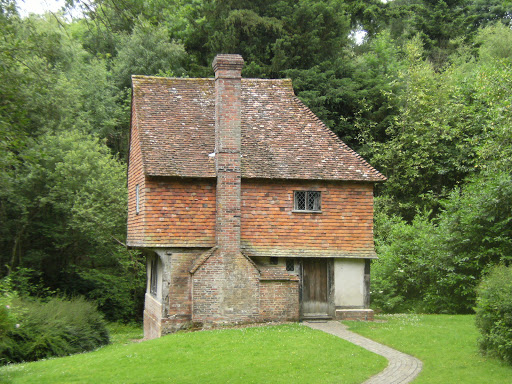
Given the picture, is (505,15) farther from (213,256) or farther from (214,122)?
(213,256)

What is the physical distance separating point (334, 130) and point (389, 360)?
22.4m

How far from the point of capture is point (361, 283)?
68.3 feet

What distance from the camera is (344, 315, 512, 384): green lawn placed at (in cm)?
1225

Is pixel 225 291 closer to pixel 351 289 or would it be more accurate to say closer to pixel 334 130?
pixel 351 289

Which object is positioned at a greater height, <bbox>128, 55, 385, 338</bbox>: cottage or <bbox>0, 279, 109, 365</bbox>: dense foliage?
<bbox>128, 55, 385, 338</bbox>: cottage

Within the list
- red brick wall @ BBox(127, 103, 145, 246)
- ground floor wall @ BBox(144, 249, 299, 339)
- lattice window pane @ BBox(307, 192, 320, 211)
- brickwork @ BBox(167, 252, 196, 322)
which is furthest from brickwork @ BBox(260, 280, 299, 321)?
red brick wall @ BBox(127, 103, 145, 246)

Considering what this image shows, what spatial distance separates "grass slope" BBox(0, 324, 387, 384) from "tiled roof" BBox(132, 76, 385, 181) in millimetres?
6069

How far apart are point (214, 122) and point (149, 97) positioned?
271 centimetres

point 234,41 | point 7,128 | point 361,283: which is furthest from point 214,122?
point 234,41

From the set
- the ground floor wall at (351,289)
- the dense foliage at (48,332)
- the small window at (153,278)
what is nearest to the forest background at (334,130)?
the ground floor wall at (351,289)

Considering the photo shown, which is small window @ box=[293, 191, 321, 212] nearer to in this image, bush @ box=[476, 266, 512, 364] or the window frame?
the window frame

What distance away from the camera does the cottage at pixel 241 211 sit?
19062 millimetres

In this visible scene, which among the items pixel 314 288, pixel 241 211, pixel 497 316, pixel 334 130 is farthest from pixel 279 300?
pixel 334 130

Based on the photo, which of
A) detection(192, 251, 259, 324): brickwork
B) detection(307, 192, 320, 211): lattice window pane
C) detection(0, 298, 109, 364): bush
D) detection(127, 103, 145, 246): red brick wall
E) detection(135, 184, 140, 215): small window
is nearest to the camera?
detection(0, 298, 109, 364): bush
